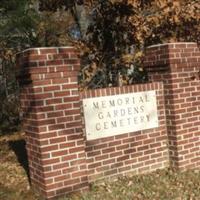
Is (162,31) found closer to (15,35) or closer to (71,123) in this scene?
(71,123)

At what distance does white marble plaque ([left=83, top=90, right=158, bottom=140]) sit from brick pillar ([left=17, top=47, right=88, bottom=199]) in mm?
376

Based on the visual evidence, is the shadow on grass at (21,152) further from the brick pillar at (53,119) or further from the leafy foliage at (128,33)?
the leafy foliage at (128,33)

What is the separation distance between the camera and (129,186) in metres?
6.76

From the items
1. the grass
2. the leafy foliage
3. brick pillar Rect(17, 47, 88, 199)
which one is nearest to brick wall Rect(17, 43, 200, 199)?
brick pillar Rect(17, 47, 88, 199)

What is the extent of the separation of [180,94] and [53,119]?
2.26 m

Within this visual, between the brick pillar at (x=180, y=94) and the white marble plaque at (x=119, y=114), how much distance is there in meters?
0.29

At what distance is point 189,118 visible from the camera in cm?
760

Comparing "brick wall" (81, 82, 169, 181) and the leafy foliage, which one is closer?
"brick wall" (81, 82, 169, 181)

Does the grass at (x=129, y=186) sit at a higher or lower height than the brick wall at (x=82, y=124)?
lower

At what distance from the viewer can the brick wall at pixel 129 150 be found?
681 centimetres

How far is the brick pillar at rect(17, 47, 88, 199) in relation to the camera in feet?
20.1

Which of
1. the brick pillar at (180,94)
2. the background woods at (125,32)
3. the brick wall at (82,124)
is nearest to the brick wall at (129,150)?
the brick wall at (82,124)

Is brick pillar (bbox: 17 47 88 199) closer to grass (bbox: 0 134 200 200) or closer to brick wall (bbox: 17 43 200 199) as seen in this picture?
brick wall (bbox: 17 43 200 199)

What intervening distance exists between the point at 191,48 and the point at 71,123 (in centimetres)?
251
